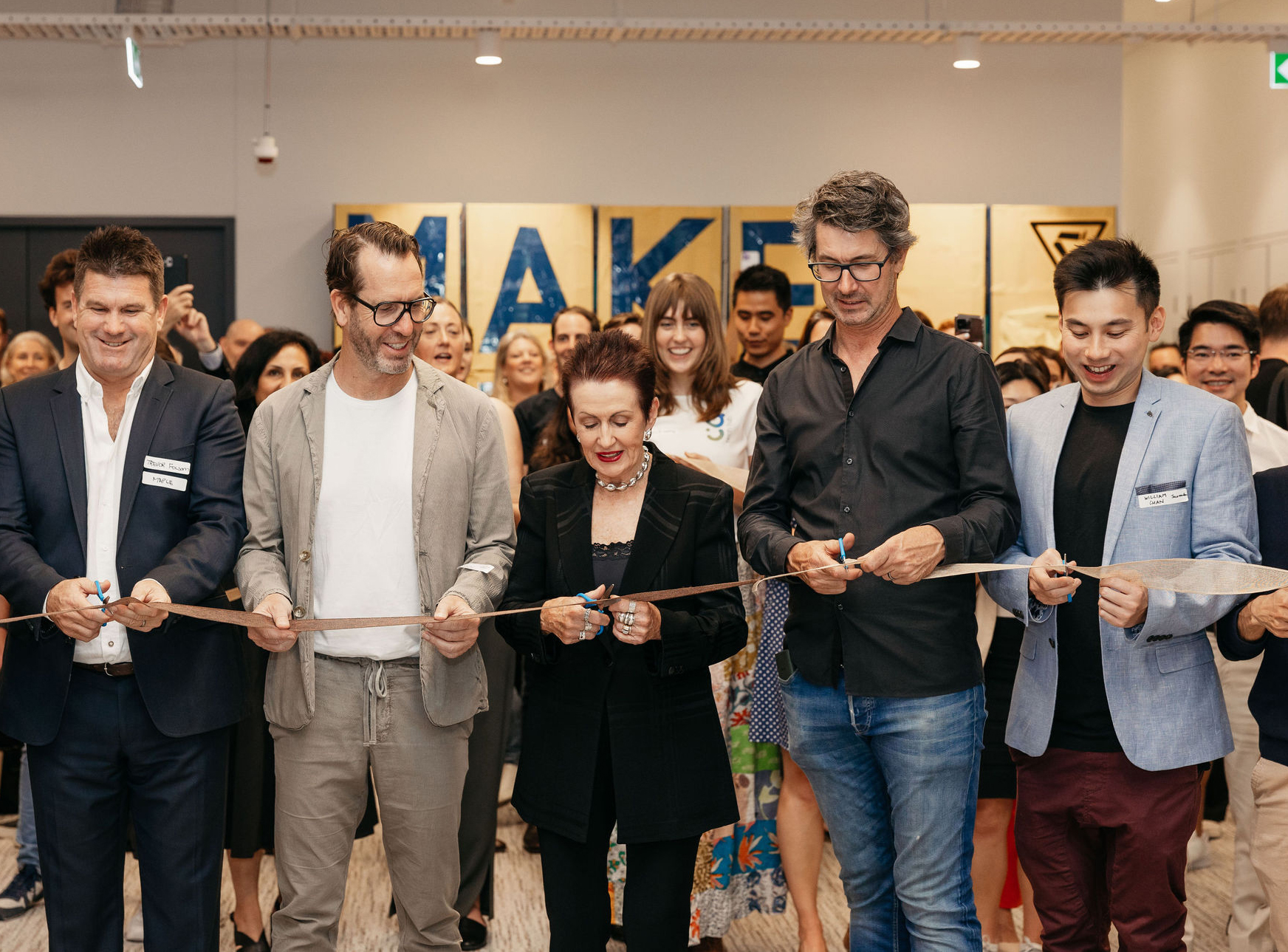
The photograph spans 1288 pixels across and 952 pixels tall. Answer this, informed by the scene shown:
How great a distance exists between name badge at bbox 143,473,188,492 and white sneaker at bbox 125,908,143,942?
1.89m

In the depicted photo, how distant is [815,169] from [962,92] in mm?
1195

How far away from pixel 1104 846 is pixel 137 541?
241 centimetres

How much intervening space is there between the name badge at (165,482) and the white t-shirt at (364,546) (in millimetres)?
363

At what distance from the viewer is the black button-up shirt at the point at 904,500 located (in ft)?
8.25

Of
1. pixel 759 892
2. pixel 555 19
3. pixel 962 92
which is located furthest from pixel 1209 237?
pixel 759 892

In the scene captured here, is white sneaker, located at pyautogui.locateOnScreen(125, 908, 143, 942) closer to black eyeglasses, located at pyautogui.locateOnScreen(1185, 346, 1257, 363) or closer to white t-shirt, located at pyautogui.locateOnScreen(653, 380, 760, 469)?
white t-shirt, located at pyautogui.locateOnScreen(653, 380, 760, 469)

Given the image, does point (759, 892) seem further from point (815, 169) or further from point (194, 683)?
point (815, 169)

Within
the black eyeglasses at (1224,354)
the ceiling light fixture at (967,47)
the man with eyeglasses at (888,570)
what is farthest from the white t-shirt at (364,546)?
the ceiling light fixture at (967,47)

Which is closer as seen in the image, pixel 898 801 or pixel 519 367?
pixel 898 801

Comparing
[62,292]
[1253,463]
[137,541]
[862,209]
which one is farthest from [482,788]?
[1253,463]

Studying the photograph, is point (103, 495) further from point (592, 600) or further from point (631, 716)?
point (631, 716)

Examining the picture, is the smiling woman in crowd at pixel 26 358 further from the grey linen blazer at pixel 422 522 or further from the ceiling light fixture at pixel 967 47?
the ceiling light fixture at pixel 967 47

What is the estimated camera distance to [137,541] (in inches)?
109

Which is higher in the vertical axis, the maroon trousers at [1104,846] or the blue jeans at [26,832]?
the maroon trousers at [1104,846]
